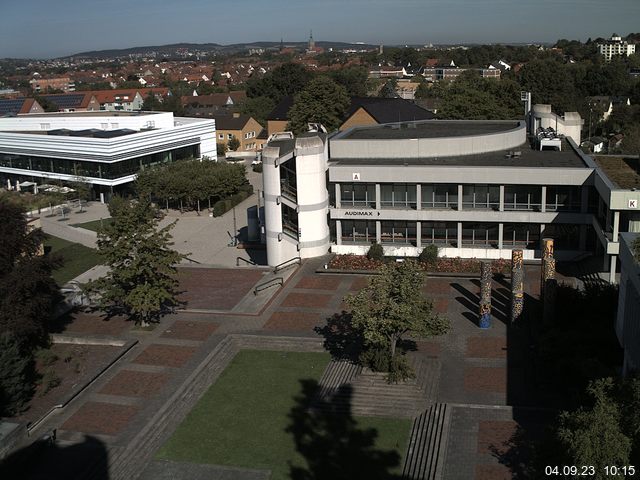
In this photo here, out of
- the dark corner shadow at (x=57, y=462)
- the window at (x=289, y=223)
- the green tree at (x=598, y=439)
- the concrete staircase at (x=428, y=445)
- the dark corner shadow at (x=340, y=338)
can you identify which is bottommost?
the dark corner shadow at (x=57, y=462)

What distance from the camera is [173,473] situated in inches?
804

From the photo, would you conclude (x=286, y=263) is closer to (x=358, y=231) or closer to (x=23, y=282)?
(x=358, y=231)

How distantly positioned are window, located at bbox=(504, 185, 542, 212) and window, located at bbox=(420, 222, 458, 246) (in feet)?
10.8

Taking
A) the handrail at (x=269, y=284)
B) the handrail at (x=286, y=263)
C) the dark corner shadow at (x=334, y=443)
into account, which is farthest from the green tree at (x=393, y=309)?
the handrail at (x=286, y=263)

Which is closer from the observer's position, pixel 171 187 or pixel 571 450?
pixel 571 450

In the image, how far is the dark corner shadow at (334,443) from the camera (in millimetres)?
20016

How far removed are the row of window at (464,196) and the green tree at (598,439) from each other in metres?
24.0

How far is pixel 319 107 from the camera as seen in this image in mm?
79688

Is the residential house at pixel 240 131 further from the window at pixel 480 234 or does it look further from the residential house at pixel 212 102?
the window at pixel 480 234

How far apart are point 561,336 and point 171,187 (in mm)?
40247

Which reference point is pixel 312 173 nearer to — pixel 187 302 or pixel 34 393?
pixel 187 302

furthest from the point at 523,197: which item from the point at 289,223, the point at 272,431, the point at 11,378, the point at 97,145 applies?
the point at 97,145

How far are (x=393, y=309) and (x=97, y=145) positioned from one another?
4677 cm

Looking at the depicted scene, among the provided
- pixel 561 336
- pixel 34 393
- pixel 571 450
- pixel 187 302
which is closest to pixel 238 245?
pixel 187 302
